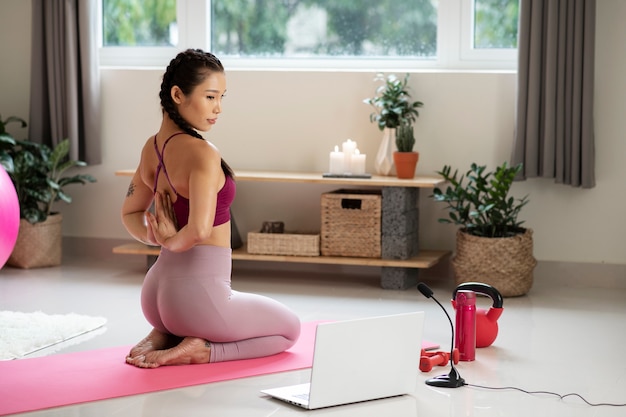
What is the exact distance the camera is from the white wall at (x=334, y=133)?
4.77m

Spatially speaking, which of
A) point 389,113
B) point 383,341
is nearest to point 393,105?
point 389,113

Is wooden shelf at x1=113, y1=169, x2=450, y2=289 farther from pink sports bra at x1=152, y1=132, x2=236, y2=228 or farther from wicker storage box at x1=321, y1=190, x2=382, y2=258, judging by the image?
pink sports bra at x1=152, y1=132, x2=236, y2=228

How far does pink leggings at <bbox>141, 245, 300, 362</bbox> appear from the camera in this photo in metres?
3.08

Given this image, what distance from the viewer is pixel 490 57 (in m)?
4.99

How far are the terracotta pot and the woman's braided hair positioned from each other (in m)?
1.70

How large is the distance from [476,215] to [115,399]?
218 cm

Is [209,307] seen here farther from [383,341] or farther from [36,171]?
[36,171]

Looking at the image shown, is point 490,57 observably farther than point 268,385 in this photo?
Yes

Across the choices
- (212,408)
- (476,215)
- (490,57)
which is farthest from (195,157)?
(490,57)

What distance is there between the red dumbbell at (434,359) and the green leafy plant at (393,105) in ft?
6.00

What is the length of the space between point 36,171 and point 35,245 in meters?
0.39

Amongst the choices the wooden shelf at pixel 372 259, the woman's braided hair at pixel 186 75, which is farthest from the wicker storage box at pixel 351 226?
the woman's braided hair at pixel 186 75

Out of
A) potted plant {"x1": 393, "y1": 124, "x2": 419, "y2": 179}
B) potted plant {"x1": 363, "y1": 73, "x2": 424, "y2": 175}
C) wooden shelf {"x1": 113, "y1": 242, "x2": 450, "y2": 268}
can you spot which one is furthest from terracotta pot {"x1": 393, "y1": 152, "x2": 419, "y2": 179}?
wooden shelf {"x1": 113, "y1": 242, "x2": 450, "y2": 268}

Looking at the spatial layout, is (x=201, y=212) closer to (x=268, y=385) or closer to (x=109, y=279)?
(x=268, y=385)
